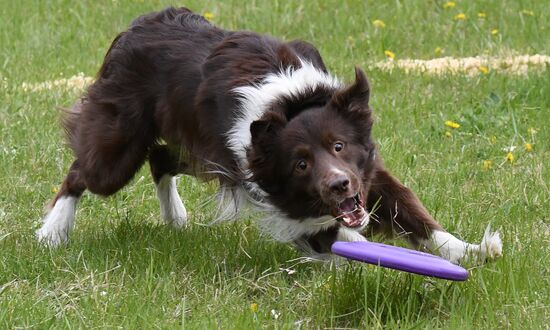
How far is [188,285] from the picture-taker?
540 centimetres

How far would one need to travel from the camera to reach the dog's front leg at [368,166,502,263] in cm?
564

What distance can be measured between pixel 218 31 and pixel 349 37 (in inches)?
179

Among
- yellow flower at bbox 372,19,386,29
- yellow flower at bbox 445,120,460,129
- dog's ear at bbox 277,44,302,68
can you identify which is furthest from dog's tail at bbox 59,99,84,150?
yellow flower at bbox 372,19,386,29

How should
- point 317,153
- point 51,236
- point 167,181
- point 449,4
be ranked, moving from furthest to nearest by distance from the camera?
point 449,4, point 167,181, point 51,236, point 317,153

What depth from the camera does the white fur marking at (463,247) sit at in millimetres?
5238

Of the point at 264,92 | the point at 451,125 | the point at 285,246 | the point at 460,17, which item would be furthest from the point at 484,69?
the point at 264,92

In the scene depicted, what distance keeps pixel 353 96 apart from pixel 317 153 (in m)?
0.37

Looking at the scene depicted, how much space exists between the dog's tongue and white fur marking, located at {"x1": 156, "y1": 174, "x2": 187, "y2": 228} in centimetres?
160

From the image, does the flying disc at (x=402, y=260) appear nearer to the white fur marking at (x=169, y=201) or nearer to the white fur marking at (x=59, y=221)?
the white fur marking at (x=169, y=201)

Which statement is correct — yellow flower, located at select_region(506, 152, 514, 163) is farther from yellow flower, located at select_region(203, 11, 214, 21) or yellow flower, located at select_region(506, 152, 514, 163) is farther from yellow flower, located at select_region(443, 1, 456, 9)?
yellow flower, located at select_region(203, 11, 214, 21)

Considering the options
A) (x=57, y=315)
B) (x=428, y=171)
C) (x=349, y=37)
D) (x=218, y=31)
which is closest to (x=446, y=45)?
(x=349, y=37)

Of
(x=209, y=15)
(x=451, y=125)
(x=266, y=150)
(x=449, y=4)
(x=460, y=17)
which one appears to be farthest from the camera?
(x=209, y=15)

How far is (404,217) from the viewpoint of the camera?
577 centimetres

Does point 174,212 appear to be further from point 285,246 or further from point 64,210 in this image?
point 285,246
